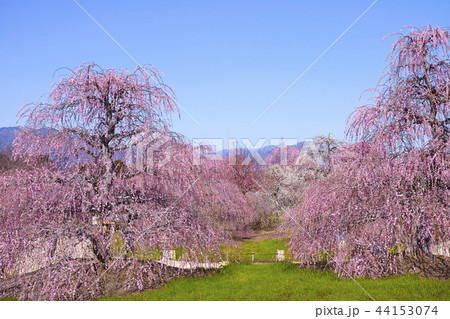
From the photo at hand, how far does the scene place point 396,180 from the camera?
10039 millimetres

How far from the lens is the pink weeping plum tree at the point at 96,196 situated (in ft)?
30.1

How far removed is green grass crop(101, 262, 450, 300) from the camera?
8562mm

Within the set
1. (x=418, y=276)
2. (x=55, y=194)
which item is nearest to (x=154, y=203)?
(x=55, y=194)

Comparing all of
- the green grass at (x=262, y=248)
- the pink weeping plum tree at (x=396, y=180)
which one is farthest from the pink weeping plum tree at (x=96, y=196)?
the green grass at (x=262, y=248)

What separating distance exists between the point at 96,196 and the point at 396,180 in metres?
7.12

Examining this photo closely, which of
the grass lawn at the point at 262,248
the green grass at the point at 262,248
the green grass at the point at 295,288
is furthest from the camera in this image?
the grass lawn at the point at 262,248

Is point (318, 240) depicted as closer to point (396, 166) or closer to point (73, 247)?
point (396, 166)

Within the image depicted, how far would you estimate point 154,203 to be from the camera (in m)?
10.5

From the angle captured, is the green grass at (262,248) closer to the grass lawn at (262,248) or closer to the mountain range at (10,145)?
the grass lawn at (262,248)

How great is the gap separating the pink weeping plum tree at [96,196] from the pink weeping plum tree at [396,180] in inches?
131

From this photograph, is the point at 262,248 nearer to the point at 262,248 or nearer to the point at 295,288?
the point at 262,248

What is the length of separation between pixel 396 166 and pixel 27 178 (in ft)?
28.8

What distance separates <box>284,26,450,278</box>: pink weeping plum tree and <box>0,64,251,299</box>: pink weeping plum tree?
3.32 m

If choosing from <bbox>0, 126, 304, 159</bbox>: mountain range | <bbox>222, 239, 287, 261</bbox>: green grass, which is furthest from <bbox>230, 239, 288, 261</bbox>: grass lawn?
<bbox>0, 126, 304, 159</bbox>: mountain range
